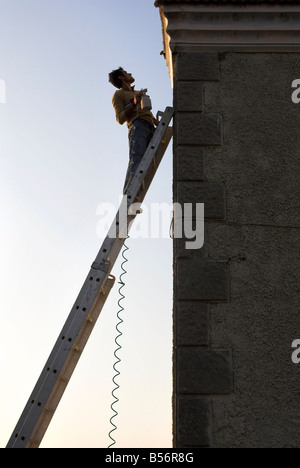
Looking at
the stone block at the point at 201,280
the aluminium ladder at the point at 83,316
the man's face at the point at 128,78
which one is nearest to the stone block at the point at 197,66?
the aluminium ladder at the point at 83,316

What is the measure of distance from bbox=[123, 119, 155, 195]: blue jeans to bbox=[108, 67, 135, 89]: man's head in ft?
3.32

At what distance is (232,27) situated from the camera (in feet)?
23.8

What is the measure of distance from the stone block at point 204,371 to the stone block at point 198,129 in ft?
7.16

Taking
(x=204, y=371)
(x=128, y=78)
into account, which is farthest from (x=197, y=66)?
(x=204, y=371)

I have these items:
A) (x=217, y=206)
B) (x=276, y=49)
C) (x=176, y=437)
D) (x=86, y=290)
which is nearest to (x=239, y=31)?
(x=276, y=49)

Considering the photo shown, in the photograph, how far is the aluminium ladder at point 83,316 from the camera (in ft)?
20.8

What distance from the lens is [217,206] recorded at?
648cm

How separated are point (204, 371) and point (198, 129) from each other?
2545mm

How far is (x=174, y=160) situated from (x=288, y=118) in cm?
131

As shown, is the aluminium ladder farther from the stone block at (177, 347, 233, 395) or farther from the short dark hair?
the short dark hair

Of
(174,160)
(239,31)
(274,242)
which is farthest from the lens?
(239,31)

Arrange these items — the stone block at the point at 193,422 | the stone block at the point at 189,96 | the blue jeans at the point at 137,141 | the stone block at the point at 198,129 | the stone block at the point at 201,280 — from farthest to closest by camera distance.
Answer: the blue jeans at the point at 137,141 → the stone block at the point at 189,96 → the stone block at the point at 198,129 → the stone block at the point at 201,280 → the stone block at the point at 193,422

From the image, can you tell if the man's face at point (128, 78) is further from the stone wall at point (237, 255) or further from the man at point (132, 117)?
the stone wall at point (237, 255)

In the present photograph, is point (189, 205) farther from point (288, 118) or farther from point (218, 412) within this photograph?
point (218, 412)
